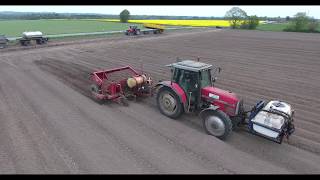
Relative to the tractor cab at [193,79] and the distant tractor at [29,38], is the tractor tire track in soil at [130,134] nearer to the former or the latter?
the tractor cab at [193,79]

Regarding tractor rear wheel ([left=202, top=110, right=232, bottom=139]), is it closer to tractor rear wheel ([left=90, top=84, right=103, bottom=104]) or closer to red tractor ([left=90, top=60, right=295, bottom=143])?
red tractor ([left=90, top=60, right=295, bottom=143])

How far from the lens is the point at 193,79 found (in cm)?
859

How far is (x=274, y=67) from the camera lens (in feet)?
57.9

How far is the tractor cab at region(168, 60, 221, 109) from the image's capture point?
8492 millimetres

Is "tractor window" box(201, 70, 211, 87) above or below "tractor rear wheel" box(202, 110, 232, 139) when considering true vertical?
above

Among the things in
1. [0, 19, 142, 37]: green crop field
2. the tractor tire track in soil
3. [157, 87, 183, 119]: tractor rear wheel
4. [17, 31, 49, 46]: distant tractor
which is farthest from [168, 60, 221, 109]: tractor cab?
[0, 19, 142, 37]: green crop field

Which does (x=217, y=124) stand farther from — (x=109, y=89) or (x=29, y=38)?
(x=29, y=38)

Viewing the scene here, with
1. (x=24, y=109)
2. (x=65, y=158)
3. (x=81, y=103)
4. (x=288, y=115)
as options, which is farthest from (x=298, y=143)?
(x=24, y=109)

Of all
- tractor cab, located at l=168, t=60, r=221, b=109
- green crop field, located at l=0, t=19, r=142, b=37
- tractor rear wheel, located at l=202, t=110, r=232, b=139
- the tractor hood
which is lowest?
tractor rear wheel, located at l=202, t=110, r=232, b=139

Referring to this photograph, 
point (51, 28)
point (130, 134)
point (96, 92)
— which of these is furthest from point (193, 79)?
point (51, 28)

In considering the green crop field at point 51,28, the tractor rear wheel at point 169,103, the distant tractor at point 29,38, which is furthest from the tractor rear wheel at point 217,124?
the green crop field at point 51,28

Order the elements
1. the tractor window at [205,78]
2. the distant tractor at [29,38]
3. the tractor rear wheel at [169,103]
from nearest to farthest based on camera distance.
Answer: the tractor window at [205,78] → the tractor rear wheel at [169,103] → the distant tractor at [29,38]

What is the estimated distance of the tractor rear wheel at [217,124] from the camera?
7512mm

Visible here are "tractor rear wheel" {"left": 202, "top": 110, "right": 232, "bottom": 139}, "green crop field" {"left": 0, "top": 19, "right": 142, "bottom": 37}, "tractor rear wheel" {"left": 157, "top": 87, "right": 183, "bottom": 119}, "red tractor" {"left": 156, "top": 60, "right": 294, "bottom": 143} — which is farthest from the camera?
"green crop field" {"left": 0, "top": 19, "right": 142, "bottom": 37}
